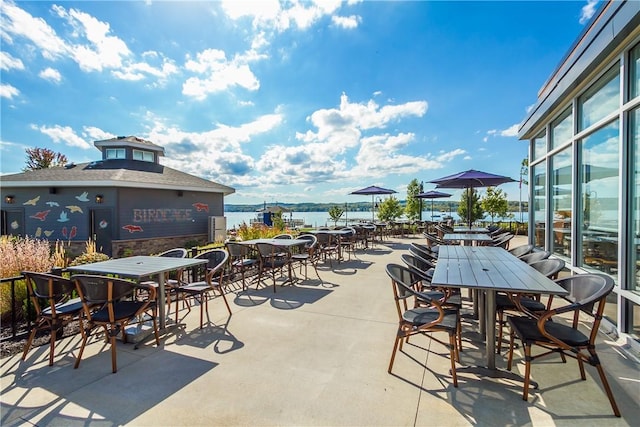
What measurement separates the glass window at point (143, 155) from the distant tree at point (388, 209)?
1315 centimetres

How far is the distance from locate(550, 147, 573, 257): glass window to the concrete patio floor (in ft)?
7.31

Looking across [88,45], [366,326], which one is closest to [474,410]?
[366,326]

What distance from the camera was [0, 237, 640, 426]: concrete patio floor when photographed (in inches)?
82.0

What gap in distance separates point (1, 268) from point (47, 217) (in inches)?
382

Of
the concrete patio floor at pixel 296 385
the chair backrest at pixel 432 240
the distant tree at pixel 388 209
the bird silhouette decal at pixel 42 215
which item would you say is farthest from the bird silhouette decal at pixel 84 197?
the distant tree at pixel 388 209

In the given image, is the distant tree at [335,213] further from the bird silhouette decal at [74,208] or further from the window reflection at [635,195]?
the window reflection at [635,195]

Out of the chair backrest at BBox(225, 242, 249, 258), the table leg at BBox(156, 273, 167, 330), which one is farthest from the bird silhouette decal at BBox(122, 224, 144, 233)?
the table leg at BBox(156, 273, 167, 330)

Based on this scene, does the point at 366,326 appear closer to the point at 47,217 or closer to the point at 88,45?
the point at 88,45

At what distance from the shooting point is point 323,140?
50.4 ft

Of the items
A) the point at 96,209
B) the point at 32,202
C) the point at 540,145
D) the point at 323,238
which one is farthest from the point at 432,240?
the point at 32,202

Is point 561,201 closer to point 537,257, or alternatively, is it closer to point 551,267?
point 537,257

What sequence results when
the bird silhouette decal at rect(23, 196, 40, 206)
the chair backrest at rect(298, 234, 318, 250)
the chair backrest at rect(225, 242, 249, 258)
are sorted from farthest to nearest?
the bird silhouette decal at rect(23, 196, 40, 206), the chair backrest at rect(298, 234, 318, 250), the chair backrest at rect(225, 242, 249, 258)

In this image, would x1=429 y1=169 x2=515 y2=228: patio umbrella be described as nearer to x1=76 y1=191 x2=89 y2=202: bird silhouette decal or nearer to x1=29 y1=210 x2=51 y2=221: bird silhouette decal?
x1=76 y1=191 x2=89 y2=202: bird silhouette decal

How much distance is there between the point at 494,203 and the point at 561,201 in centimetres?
1270
